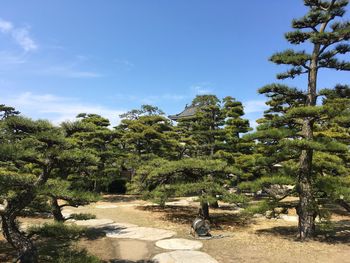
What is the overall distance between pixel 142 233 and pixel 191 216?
11.9 feet

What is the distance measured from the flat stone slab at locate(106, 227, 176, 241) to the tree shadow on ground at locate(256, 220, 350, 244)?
298 cm

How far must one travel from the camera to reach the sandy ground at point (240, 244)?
7.53 metres

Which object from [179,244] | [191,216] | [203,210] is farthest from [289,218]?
[179,244]

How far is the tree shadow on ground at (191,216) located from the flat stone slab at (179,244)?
2.45m

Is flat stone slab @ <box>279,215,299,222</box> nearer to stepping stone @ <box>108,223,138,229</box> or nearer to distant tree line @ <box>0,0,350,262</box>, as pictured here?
distant tree line @ <box>0,0,350,262</box>

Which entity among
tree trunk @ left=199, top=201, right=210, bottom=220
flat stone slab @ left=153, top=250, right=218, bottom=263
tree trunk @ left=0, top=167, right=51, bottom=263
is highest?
tree trunk @ left=0, top=167, right=51, bottom=263

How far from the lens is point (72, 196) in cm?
555

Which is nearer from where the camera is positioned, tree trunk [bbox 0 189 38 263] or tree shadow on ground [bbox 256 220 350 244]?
tree trunk [bbox 0 189 38 263]

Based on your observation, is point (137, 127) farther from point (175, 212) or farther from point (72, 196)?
point (72, 196)

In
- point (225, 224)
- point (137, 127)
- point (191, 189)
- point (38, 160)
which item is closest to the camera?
point (38, 160)

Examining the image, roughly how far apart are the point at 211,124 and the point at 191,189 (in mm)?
4630

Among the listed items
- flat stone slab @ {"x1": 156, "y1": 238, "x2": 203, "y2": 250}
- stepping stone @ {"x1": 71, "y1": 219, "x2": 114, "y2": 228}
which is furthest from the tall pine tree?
stepping stone @ {"x1": 71, "y1": 219, "x2": 114, "y2": 228}

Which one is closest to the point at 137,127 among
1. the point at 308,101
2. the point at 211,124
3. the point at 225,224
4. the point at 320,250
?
the point at 211,124

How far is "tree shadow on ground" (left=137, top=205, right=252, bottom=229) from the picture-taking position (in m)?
11.9
